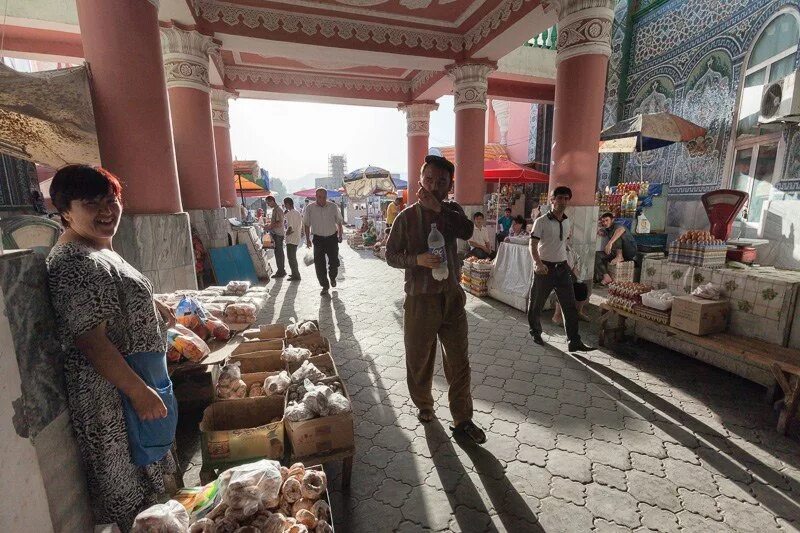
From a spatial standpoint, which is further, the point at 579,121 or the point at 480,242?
the point at 480,242

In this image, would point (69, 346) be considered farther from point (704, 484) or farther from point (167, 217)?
point (704, 484)

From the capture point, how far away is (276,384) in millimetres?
2779

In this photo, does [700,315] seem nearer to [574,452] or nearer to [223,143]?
[574,452]

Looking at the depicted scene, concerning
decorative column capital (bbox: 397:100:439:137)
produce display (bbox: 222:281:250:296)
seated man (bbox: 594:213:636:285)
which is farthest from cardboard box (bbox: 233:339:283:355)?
decorative column capital (bbox: 397:100:439:137)

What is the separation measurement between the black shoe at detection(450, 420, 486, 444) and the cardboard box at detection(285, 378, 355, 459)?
947 millimetres

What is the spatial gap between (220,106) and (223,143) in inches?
43.1

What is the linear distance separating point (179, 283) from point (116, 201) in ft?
11.5

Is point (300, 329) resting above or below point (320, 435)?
above

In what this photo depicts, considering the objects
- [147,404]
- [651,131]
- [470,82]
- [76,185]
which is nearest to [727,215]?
[651,131]

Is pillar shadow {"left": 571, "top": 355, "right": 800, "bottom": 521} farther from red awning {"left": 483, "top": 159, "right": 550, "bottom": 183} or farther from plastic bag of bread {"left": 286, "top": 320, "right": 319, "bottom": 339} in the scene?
red awning {"left": 483, "top": 159, "right": 550, "bottom": 183}

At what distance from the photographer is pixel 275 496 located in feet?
5.51

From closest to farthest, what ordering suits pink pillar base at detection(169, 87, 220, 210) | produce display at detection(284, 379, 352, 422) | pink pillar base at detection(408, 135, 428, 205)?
produce display at detection(284, 379, 352, 422)
pink pillar base at detection(169, 87, 220, 210)
pink pillar base at detection(408, 135, 428, 205)

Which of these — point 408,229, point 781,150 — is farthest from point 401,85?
point 408,229

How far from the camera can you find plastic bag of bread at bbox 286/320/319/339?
362 cm
